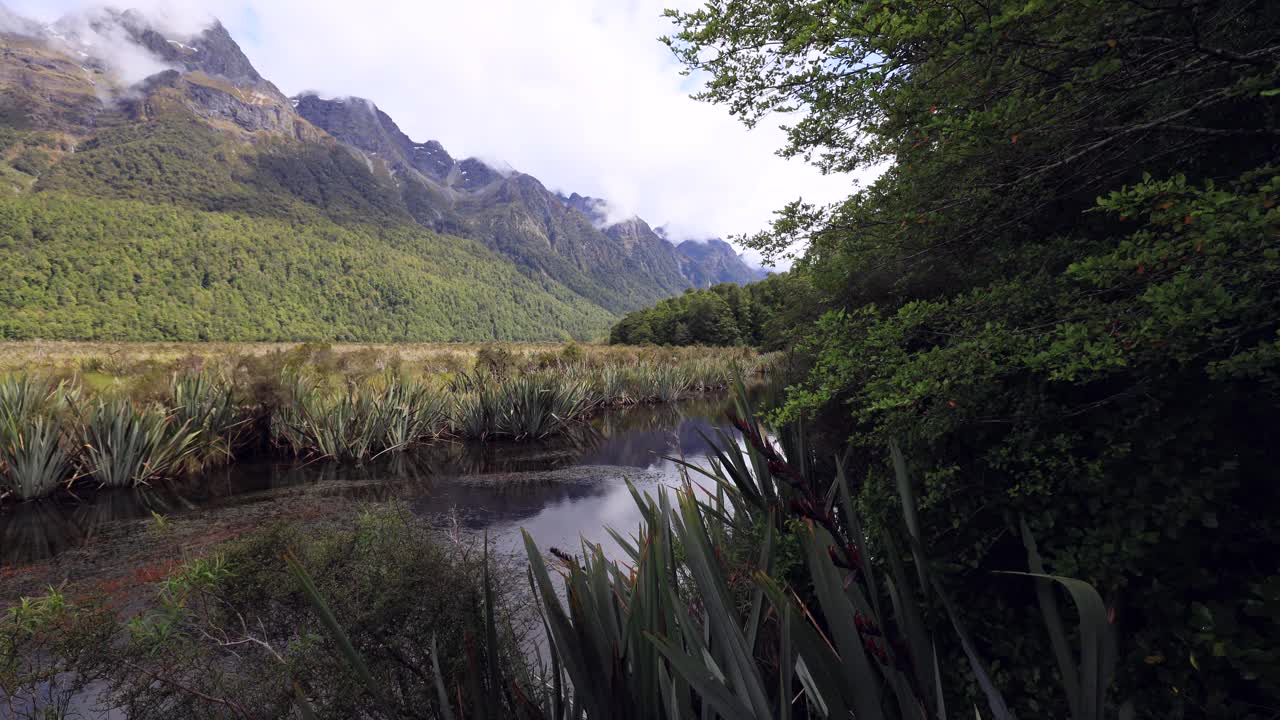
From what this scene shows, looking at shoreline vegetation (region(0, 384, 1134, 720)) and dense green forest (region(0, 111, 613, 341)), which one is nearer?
shoreline vegetation (region(0, 384, 1134, 720))

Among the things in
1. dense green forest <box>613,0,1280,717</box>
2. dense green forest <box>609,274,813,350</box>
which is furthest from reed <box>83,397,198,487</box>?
dense green forest <box>609,274,813,350</box>

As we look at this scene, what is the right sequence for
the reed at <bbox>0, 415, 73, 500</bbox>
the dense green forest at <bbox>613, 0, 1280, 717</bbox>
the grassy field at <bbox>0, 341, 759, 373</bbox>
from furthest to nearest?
the grassy field at <bbox>0, 341, 759, 373</bbox> → the reed at <bbox>0, 415, 73, 500</bbox> → the dense green forest at <bbox>613, 0, 1280, 717</bbox>

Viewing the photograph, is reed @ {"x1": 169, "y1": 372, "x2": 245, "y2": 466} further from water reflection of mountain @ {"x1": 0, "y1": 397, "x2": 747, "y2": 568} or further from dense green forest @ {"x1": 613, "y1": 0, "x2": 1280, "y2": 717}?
dense green forest @ {"x1": 613, "y1": 0, "x2": 1280, "y2": 717}

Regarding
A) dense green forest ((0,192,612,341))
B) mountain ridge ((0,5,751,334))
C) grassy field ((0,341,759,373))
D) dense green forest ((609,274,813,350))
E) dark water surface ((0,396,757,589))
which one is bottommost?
→ dark water surface ((0,396,757,589))

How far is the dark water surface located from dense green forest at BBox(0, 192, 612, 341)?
69.6 meters

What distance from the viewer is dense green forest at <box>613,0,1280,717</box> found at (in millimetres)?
1449

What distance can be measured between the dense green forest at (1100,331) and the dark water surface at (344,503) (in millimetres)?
1556

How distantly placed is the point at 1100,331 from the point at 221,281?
11269cm

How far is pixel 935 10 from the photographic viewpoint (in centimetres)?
194

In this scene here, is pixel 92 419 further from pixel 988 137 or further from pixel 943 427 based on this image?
pixel 988 137

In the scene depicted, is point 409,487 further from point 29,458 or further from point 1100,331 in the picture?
point 1100,331

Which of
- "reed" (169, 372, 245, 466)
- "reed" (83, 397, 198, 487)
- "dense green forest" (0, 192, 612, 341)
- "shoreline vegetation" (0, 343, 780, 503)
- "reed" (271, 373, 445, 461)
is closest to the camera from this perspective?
"shoreline vegetation" (0, 343, 780, 503)

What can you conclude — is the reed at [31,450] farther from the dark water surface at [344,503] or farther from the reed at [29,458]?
the dark water surface at [344,503]

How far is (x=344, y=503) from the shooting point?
17.2 ft
